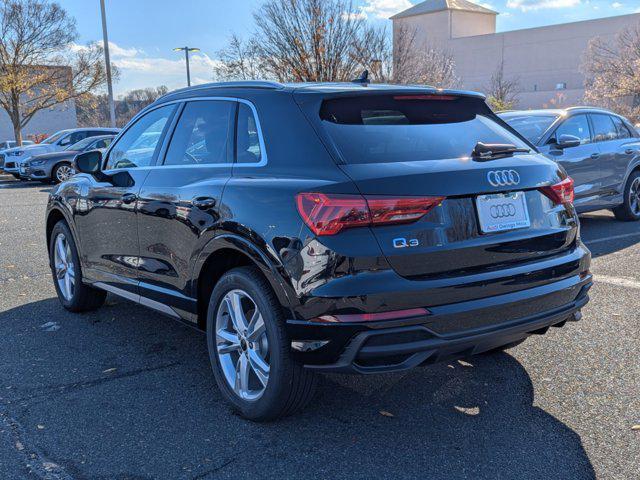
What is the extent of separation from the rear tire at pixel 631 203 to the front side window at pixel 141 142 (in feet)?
24.6

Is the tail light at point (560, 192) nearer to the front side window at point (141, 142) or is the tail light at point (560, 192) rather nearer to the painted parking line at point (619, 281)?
the front side window at point (141, 142)

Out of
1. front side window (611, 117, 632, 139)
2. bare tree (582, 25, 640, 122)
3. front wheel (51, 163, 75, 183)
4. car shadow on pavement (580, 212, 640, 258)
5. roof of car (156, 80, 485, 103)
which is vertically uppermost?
bare tree (582, 25, 640, 122)

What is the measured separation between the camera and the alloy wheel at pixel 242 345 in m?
3.29

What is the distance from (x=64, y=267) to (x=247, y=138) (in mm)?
2895

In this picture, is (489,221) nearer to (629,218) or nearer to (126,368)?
(126,368)

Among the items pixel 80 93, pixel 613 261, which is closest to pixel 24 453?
pixel 613 261

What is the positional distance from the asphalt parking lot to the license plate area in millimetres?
1042

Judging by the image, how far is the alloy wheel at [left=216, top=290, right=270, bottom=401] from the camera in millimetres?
3291

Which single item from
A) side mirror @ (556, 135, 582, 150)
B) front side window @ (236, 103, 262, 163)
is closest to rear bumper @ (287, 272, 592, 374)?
front side window @ (236, 103, 262, 163)

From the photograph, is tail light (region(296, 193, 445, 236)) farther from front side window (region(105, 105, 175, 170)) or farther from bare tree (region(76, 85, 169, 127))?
bare tree (region(76, 85, 169, 127))

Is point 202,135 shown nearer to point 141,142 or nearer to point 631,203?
point 141,142

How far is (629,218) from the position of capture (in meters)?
9.58

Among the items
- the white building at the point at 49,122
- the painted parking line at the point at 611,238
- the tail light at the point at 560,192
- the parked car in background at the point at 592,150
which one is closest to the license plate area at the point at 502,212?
the tail light at the point at 560,192

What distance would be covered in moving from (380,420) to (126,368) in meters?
1.79
